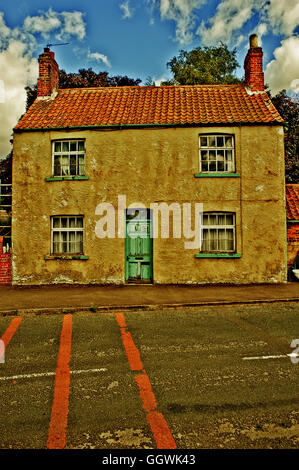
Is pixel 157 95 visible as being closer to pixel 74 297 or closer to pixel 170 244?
pixel 170 244

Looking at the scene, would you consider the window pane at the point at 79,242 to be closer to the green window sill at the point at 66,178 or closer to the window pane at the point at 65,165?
the green window sill at the point at 66,178

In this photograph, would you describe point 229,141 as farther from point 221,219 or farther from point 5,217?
point 5,217

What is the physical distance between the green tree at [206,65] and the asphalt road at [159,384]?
2515cm

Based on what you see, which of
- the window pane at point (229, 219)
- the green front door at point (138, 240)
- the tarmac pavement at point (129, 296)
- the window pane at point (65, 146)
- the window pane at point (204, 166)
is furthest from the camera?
the window pane at point (65, 146)

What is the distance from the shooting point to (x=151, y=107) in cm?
1317

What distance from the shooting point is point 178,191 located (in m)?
12.0

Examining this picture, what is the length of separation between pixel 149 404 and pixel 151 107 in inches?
466

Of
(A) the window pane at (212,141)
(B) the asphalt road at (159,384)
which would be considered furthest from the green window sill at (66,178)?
(B) the asphalt road at (159,384)

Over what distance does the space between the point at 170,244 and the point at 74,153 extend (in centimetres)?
515

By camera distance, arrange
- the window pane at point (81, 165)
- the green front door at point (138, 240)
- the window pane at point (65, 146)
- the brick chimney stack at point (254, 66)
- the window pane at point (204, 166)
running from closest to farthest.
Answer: the green front door at point (138, 240), the window pane at point (204, 166), the window pane at point (81, 165), the window pane at point (65, 146), the brick chimney stack at point (254, 66)

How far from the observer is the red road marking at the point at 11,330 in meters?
6.29

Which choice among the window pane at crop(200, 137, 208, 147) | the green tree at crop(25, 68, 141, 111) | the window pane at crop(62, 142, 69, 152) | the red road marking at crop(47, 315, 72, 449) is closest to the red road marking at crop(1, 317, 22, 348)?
the red road marking at crop(47, 315, 72, 449)

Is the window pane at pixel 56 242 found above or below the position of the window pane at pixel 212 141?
below

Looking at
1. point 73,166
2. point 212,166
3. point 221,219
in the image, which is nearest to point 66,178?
point 73,166
